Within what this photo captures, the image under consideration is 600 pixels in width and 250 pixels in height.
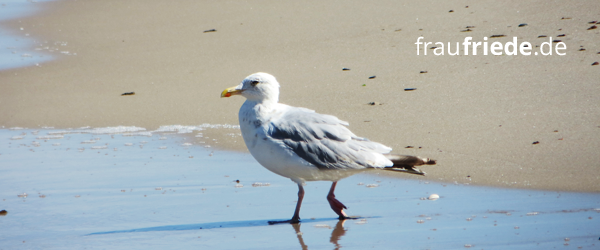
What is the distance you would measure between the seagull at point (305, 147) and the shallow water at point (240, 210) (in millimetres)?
300

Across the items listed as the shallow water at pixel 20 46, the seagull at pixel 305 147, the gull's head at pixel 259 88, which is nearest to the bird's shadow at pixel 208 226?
the seagull at pixel 305 147

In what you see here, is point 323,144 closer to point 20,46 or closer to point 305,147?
point 305,147

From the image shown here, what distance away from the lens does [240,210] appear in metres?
4.74

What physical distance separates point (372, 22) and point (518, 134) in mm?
5804

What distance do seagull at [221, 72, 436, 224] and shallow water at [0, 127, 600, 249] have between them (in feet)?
0.98

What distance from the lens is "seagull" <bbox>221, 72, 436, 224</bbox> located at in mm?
4484

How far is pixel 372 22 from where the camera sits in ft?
37.9

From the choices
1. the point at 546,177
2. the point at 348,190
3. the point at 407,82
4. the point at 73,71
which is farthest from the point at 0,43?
the point at 546,177

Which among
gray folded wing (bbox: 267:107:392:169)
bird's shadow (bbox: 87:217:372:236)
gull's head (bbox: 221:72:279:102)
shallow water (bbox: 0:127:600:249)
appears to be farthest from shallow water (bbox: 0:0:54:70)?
gray folded wing (bbox: 267:107:392:169)

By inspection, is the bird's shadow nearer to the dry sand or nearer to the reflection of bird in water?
the reflection of bird in water

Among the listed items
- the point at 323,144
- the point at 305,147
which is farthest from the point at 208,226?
the point at 323,144

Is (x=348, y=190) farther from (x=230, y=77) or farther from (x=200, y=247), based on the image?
(x=230, y=77)

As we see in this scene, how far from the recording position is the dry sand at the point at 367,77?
19.3 ft

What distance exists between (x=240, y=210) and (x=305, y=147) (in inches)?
26.9
